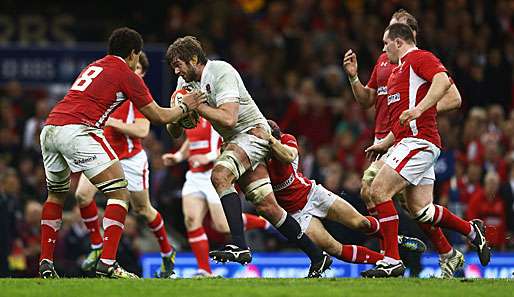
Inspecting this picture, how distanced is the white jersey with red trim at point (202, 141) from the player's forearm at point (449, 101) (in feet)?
13.7

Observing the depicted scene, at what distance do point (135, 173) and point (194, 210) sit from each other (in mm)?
1489

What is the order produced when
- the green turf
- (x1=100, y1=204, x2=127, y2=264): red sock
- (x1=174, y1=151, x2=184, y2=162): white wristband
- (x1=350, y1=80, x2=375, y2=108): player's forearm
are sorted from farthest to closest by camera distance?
(x1=174, y1=151, x2=184, y2=162): white wristband, (x1=350, y1=80, x2=375, y2=108): player's forearm, (x1=100, y1=204, x2=127, y2=264): red sock, the green turf

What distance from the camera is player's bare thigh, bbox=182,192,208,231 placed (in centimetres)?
1554

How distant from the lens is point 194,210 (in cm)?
1563

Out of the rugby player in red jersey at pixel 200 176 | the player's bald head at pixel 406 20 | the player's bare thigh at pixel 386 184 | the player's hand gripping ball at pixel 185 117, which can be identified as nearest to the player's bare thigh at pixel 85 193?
the rugby player in red jersey at pixel 200 176

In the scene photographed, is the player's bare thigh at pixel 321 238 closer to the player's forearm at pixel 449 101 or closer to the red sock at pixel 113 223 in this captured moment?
the player's forearm at pixel 449 101

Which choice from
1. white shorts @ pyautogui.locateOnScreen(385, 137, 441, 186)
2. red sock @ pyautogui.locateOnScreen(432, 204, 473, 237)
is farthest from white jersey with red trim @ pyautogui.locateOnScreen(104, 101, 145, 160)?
red sock @ pyautogui.locateOnScreen(432, 204, 473, 237)

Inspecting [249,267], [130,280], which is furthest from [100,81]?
[249,267]

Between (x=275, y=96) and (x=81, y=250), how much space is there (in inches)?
207

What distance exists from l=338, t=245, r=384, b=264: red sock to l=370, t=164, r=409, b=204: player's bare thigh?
985 mm

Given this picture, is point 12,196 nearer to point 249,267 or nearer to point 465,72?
point 249,267

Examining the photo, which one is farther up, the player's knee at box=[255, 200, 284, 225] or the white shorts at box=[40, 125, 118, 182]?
the white shorts at box=[40, 125, 118, 182]

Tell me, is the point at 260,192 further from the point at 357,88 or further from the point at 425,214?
the point at 357,88

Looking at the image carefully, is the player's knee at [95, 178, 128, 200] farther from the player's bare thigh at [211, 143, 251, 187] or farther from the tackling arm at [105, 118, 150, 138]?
the tackling arm at [105, 118, 150, 138]
